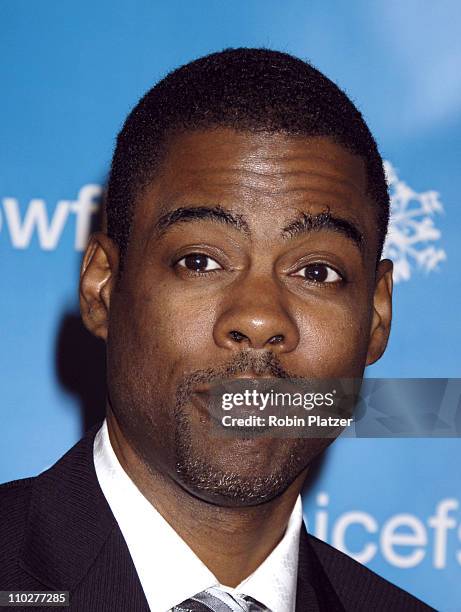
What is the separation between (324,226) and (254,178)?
0.48 ft

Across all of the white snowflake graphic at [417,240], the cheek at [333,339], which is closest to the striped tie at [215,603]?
the cheek at [333,339]

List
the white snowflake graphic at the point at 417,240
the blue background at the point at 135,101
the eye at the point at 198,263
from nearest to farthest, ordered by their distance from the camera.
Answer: the eye at the point at 198,263 < the blue background at the point at 135,101 < the white snowflake graphic at the point at 417,240

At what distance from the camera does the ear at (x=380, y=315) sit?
6.72 feet

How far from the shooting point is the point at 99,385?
257cm

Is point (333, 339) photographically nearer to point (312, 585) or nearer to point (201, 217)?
point (201, 217)

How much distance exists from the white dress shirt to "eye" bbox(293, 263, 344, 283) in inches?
18.6

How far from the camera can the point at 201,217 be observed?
1.76m

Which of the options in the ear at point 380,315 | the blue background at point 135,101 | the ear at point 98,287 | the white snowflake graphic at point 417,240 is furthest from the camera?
the white snowflake graphic at point 417,240

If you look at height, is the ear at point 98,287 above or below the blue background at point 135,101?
below

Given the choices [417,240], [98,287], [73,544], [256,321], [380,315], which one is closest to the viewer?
[256,321]

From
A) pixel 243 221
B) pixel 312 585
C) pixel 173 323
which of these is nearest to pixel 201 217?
pixel 243 221

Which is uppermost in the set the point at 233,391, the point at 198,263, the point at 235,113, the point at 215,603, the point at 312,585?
the point at 235,113

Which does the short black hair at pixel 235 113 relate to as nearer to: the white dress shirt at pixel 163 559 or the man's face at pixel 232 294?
the man's face at pixel 232 294

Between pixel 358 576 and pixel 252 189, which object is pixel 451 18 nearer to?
pixel 252 189
